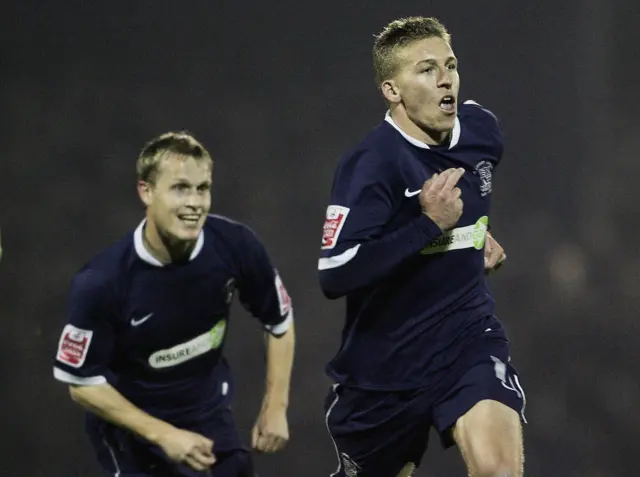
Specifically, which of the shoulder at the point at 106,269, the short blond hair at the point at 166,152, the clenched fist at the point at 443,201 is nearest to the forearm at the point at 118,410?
the shoulder at the point at 106,269

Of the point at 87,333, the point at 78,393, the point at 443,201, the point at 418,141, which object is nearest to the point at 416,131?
the point at 418,141

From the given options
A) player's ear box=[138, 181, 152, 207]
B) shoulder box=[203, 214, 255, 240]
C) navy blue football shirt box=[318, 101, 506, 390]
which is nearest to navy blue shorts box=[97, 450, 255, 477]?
navy blue football shirt box=[318, 101, 506, 390]

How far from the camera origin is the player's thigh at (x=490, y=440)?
8.24 ft

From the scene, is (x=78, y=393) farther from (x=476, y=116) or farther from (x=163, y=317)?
(x=476, y=116)

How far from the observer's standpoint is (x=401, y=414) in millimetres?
2828

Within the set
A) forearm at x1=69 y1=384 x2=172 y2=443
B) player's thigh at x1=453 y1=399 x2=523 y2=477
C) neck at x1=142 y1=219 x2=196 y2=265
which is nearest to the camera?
player's thigh at x1=453 y1=399 x2=523 y2=477

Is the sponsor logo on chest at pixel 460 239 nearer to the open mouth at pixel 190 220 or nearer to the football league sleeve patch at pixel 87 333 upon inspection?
the open mouth at pixel 190 220

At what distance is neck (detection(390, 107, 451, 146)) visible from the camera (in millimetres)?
2824

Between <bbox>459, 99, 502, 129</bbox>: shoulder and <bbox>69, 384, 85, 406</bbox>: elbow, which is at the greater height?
<bbox>459, 99, 502, 129</bbox>: shoulder

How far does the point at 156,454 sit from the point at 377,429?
0.69m

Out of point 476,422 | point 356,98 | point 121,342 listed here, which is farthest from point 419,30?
point 356,98

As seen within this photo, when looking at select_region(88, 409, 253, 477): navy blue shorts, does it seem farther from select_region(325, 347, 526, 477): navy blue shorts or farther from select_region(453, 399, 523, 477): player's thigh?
select_region(453, 399, 523, 477): player's thigh

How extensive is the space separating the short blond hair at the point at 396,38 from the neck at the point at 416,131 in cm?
11

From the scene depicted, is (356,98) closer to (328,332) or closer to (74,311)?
(328,332)
